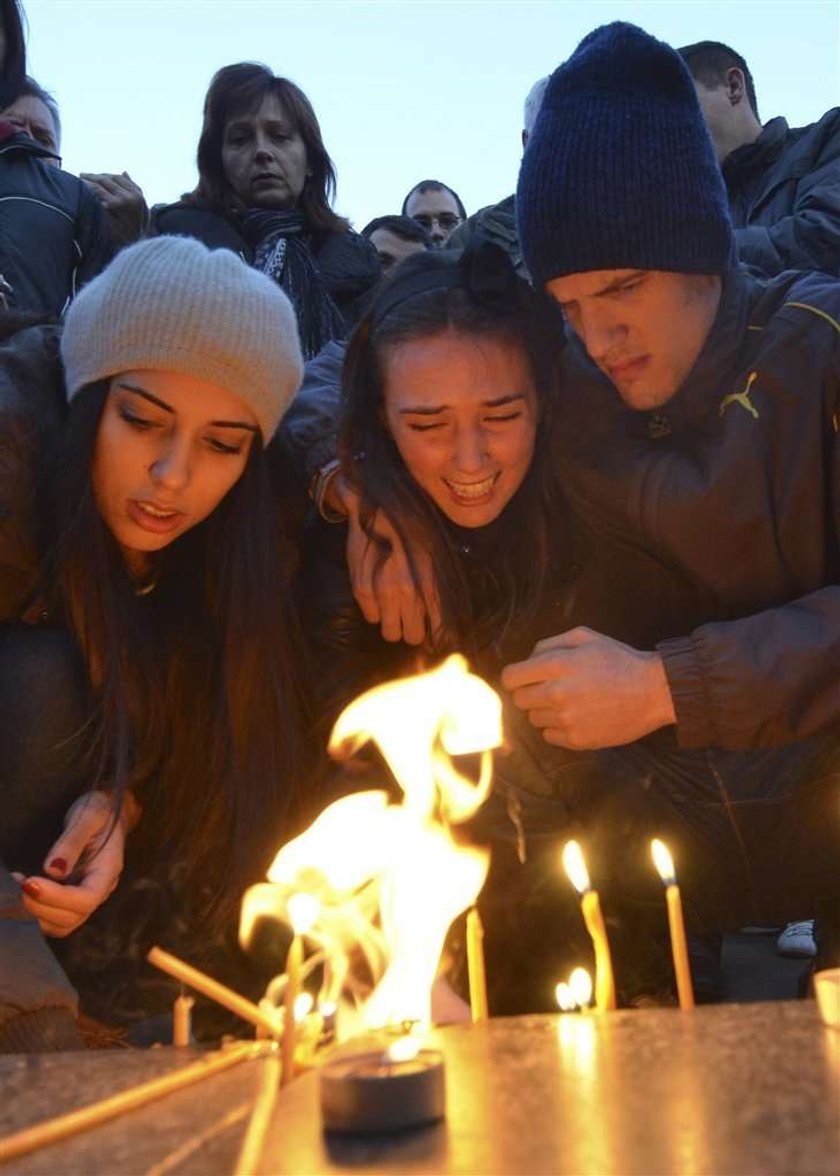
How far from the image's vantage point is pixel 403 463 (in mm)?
3246

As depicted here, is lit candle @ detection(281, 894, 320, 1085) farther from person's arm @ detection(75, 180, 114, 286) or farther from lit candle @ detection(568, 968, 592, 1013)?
person's arm @ detection(75, 180, 114, 286)

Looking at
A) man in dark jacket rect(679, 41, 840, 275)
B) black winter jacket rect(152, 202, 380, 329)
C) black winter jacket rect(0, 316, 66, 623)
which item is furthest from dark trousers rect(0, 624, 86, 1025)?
man in dark jacket rect(679, 41, 840, 275)

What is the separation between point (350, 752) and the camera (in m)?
3.33

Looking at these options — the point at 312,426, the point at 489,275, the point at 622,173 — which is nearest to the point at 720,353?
the point at 622,173

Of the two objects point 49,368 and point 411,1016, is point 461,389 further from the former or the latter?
point 411,1016

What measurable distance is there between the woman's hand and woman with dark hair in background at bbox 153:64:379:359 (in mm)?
1862

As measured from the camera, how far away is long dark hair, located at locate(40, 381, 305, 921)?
3.04 metres

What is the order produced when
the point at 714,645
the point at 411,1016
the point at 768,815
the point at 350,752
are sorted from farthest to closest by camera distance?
the point at 350,752 → the point at 768,815 → the point at 714,645 → the point at 411,1016

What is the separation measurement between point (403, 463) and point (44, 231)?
1654mm

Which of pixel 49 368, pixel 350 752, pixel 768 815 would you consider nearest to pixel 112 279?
pixel 49 368

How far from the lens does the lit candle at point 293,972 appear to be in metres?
1.64

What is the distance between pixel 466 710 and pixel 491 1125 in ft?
3.38

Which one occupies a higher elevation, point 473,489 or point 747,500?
point 473,489

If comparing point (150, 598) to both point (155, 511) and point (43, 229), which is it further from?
point (43, 229)
